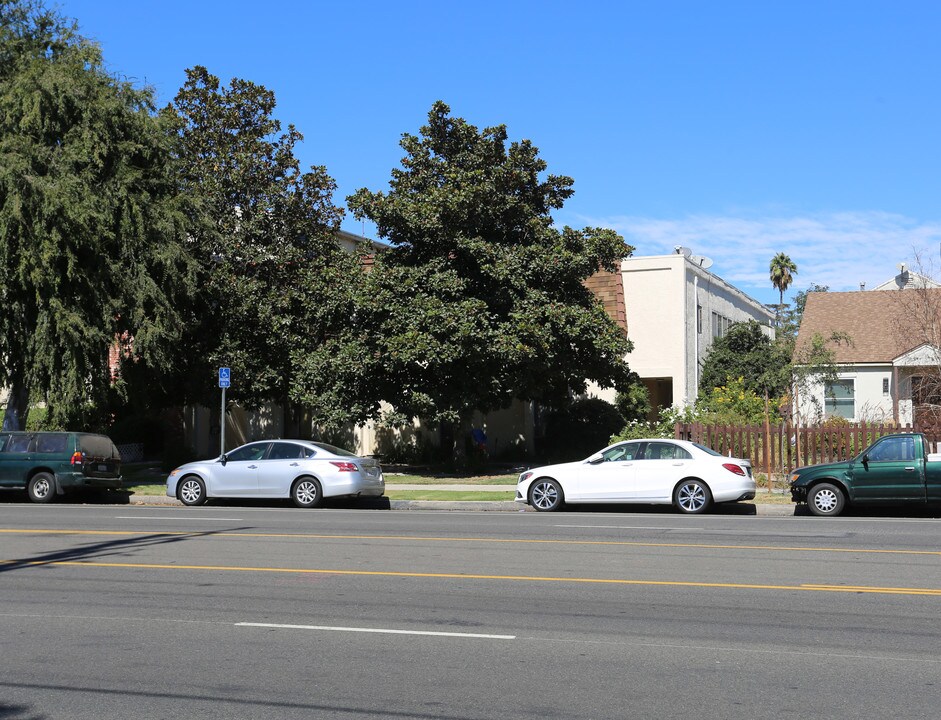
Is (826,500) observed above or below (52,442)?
below

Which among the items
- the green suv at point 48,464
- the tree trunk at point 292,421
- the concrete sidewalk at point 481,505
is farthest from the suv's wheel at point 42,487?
the tree trunk at point 292,421

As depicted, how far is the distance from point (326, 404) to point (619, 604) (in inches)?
812

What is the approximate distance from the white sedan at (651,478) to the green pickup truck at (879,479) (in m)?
1.18

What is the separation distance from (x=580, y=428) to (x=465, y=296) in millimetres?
8731

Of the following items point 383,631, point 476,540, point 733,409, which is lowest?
point 383,631

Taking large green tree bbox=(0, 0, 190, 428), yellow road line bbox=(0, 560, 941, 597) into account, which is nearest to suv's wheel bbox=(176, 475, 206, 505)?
large green tree bbox=(0, 0, 190, 428)

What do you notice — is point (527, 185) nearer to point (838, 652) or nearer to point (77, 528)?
point (77, 528)

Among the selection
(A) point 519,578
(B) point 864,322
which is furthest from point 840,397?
(A) point 519,578

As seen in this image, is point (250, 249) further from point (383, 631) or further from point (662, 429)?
point (383, 631)

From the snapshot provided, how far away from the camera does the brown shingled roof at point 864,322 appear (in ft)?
123

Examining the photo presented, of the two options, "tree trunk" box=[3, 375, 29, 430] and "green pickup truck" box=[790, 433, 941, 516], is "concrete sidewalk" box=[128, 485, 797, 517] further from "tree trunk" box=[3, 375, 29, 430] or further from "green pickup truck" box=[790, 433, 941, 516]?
"tree trunk" box=[3, 375, 29, 430]

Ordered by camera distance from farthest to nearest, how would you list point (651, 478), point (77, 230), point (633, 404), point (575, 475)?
1. point (633, 404)
2. point (77, 230)
3. point (575, 475)
4. point (651, 478)

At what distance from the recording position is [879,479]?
18.5 metres

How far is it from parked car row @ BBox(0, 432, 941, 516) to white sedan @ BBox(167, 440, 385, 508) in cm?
2
